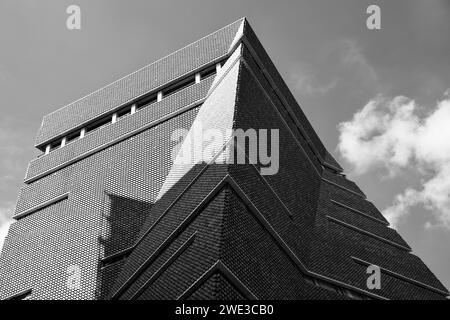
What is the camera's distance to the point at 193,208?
575 inches

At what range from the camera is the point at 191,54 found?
24.5 m

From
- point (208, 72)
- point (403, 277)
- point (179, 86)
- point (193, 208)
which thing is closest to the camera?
point (193, 208)

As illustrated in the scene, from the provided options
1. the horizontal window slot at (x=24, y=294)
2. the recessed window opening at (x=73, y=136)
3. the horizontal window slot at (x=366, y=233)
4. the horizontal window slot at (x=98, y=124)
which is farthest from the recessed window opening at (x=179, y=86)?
the horizontal window slot at (x=24, y=294)

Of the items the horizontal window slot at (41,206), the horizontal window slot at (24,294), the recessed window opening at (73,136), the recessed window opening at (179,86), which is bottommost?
the horizontal window slot at (24,294)

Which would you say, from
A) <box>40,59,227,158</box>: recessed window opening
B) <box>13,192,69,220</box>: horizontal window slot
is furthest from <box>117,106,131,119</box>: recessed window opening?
<box>13,192,69,220</box>: horizontal window slot

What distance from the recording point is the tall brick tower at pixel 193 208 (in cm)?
1368

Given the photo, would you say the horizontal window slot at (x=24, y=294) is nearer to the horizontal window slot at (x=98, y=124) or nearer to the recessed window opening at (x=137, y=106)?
the recessed window opening at (x=137, y=106)

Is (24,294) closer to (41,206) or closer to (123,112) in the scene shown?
(41,206)

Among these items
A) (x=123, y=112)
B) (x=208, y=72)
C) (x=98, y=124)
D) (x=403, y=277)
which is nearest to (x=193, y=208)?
(x=208, y=72)

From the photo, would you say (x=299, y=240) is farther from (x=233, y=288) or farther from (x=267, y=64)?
(x=267, y=64)
